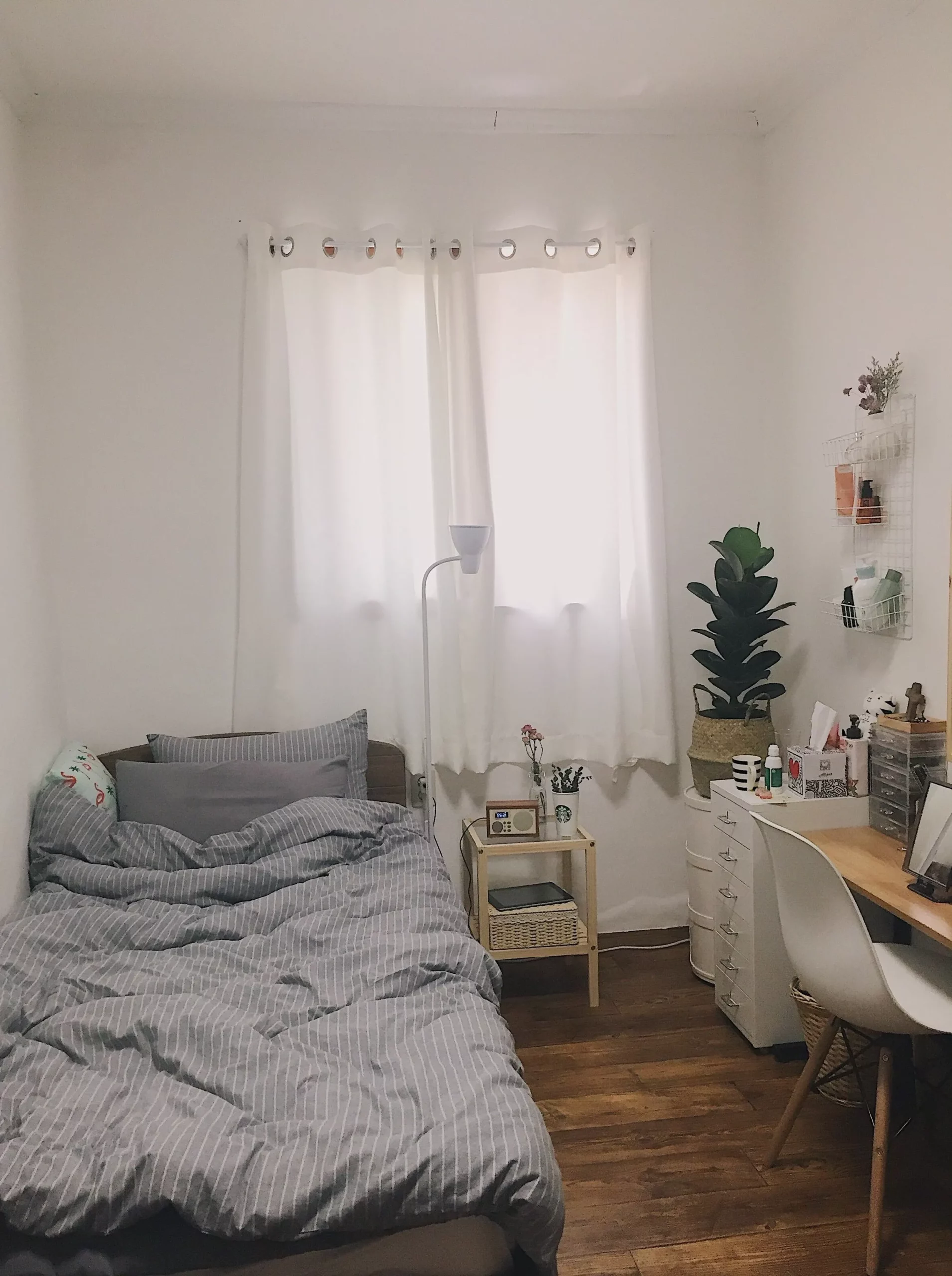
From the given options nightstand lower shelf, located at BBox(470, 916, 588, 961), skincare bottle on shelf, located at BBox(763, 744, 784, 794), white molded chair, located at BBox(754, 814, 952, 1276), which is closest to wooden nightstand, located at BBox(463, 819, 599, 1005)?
nightstand lower shelf, located at BBox(470, 916, 588, 961)

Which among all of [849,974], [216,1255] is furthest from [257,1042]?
[849,974]

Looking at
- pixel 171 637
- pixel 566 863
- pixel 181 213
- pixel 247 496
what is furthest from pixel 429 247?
pixel 566 863

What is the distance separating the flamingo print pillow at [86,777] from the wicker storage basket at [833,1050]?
2036mm

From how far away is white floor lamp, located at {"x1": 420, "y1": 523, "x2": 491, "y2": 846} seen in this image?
3275 mm

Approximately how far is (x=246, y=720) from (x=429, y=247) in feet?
5.63

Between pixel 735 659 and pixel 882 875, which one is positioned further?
pixel 735 659

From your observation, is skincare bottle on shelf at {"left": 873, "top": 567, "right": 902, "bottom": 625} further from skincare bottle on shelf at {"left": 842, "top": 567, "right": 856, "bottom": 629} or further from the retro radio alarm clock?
the retro radio alarm clock

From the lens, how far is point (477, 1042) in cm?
192

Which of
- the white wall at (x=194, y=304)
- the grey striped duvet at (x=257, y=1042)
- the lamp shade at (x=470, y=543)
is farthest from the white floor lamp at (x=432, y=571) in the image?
the grey striped duvet at (x=257, y=1042)

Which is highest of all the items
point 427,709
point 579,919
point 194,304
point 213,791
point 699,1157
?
point 194,304

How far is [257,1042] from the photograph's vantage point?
1943mm

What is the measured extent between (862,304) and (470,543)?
1384mm

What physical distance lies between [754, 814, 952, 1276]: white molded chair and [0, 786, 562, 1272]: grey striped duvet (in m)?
0.70

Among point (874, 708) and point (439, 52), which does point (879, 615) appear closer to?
point (874, 708)
